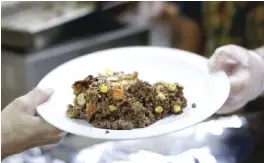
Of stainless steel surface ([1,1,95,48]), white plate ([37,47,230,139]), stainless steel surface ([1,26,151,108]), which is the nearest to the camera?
white plate ([37,47,230,139])

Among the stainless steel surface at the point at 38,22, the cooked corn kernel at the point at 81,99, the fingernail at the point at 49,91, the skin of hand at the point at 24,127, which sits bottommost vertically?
the skin of hand at the point at 24,127

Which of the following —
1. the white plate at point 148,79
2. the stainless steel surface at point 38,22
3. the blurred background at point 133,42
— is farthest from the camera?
the stainless steel surface at point 38,22

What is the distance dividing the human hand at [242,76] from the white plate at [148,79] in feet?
0.25

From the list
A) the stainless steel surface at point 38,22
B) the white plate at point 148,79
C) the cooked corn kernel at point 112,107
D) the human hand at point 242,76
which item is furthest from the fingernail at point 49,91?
the stainless steel surface at point 38,22

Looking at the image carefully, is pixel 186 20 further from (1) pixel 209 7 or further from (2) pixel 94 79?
(2) pixel 94 79

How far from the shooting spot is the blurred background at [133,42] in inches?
31.7

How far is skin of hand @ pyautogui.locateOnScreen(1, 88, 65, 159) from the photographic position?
0.69 metres

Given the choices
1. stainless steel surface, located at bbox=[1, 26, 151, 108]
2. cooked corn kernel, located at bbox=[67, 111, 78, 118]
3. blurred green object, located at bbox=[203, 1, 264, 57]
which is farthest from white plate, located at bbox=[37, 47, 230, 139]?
blurred green object, located at bbox=[203, 1, 264, 57]

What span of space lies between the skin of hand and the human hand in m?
0.33

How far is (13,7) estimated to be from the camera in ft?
3.77

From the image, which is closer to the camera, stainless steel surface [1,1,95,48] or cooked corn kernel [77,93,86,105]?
cooked corn kernel [77,93,86,105]

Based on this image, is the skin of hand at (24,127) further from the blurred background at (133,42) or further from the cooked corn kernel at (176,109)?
the cooked corn kernel at (176,109)

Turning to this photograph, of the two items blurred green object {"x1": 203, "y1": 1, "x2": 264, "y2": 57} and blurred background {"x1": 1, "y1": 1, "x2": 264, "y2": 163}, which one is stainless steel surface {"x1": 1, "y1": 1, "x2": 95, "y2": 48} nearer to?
blurred background {"x1": 1, "y1": 1, "x2": 264, "y2": 163}

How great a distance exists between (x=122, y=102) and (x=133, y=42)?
0.77 metres
